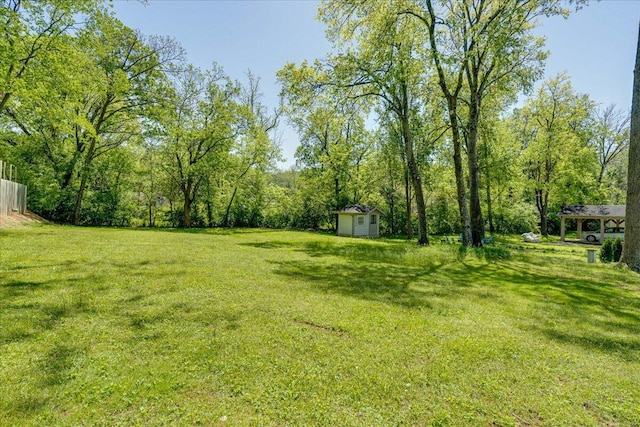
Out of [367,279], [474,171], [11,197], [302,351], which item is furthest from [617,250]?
[11,197]

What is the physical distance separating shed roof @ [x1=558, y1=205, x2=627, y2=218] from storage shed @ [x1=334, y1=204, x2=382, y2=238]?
14.5 m

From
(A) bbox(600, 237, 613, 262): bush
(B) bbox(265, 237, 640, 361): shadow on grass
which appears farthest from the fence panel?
(A) bbox(600, 237, 613, 262): bush

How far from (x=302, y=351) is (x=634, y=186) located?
36.0ft

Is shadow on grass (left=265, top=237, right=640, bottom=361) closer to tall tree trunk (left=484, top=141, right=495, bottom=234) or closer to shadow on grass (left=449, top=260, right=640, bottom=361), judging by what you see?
shadow on grass (left=449, top=260, right=640, bottom=361)

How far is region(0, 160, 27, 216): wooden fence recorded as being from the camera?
1308 centimetres

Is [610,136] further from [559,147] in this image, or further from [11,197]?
[11,197]

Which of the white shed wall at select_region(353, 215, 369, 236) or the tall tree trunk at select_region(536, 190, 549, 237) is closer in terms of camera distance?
the white shed wall at select_region(353, 215, 369, 236)

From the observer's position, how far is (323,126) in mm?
28297

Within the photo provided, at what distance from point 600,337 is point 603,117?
3973 centimetres

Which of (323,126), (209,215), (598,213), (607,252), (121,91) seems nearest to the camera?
(607,252)

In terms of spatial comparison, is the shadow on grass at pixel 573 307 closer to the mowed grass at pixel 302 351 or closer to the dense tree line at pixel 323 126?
the mowed grass at pixel 302 351

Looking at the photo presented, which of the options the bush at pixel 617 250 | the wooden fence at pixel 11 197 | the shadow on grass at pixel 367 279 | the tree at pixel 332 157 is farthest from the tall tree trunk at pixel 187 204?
the bush at pixel 617 250

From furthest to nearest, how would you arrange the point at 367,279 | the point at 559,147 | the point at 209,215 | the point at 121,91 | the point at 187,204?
the point at 209,215 → the point at 559,147 → the point at 187,204 → the point at 121,91 → the point at 367,279

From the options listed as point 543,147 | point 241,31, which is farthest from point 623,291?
point 543,147
